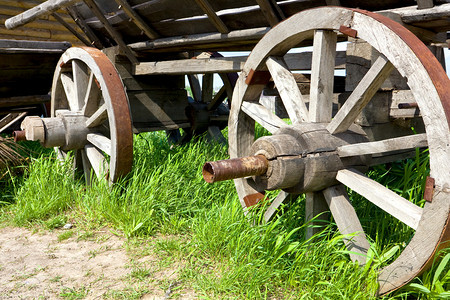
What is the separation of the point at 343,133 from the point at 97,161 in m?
1.88

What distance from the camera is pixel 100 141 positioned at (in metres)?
3.15

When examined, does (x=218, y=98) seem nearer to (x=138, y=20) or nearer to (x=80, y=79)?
(x=138, y=20)

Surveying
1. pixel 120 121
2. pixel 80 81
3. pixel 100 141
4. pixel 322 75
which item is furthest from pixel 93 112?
pixel 322 75

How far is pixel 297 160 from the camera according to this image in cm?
201

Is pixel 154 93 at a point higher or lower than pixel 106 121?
higher

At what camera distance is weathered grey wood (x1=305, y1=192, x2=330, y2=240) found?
220 centimetres

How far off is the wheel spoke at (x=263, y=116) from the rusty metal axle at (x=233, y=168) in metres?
0.31

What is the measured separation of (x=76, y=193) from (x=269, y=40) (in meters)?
1.90

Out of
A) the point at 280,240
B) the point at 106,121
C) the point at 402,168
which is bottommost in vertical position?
the point at 280,240

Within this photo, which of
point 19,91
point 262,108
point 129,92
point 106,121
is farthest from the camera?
point 19,91

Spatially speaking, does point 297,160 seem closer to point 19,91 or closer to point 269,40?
point 269,40

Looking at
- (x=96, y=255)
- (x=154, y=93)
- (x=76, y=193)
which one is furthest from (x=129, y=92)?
(x=96, y=255)

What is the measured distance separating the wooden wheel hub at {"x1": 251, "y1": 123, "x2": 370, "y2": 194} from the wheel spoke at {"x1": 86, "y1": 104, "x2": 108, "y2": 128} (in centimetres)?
147

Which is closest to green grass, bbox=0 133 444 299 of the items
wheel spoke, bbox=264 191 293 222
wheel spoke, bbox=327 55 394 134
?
wheel spoke, bbox=264 191 293 222
